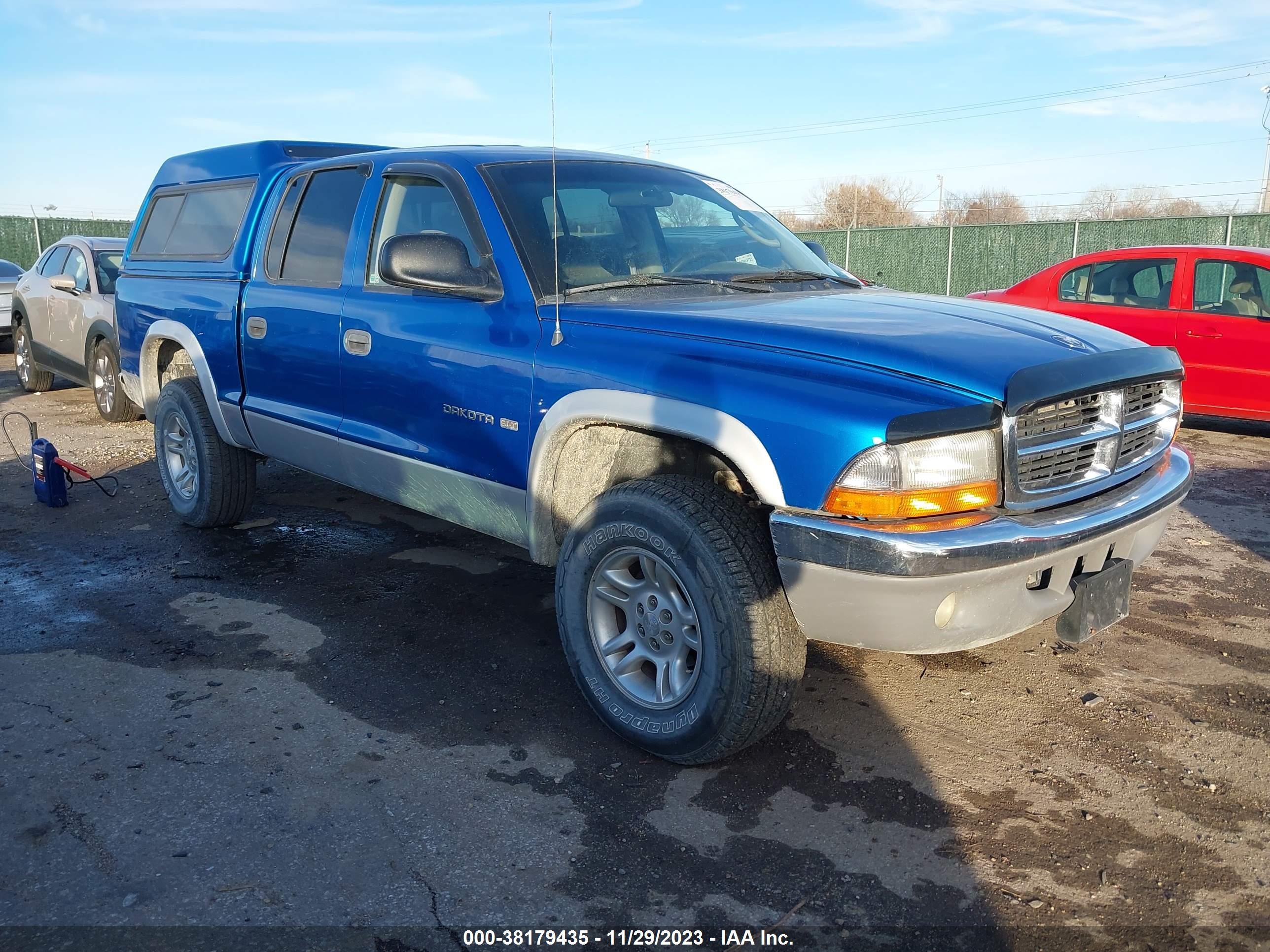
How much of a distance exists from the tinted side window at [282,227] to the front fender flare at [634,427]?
2.08 metres

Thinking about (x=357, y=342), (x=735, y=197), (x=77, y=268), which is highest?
(x=735, y=197)

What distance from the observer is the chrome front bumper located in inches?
102

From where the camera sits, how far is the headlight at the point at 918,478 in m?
2.58

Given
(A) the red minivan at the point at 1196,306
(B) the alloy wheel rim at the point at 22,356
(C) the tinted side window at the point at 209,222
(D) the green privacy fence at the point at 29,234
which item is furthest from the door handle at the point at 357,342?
(D) the green privacy fence at the point at 29,234

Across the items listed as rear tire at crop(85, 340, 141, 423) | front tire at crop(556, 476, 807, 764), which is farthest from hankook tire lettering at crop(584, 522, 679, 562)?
rear tire at crop(85, 340, 141, 423)

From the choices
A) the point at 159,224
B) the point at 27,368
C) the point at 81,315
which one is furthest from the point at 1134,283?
the point at 27,368

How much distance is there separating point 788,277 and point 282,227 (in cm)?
242

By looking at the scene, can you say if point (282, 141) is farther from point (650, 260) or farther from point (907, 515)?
point (907, 515)

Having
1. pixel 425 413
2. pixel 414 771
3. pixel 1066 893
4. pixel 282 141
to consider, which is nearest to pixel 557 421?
pixel 425 413

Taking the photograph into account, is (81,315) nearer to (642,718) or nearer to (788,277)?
(788,277)

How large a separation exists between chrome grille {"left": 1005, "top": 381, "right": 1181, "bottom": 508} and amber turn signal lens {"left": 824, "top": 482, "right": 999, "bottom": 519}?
0.52 ft

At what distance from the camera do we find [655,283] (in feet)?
12.0

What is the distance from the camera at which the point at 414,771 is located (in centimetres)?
307

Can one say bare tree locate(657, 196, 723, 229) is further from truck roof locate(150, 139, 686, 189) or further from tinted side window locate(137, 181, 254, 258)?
tinted side window locate(137, 181, 254, 258)
